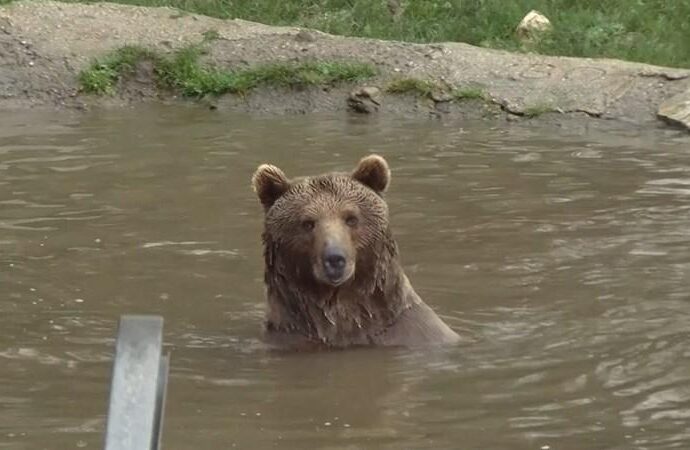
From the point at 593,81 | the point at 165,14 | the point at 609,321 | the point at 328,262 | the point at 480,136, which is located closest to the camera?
the point at 328,262

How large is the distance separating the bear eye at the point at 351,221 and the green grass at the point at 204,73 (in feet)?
25.1

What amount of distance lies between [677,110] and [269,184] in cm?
684

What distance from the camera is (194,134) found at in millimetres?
13539

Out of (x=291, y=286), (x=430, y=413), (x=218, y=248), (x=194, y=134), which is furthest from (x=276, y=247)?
(x=194, y=134)

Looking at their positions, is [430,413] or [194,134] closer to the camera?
[430,413]

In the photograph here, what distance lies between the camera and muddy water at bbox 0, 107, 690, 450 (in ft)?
21.3

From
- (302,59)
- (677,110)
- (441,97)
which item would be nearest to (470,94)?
(441,97)

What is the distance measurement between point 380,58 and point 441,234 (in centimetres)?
532

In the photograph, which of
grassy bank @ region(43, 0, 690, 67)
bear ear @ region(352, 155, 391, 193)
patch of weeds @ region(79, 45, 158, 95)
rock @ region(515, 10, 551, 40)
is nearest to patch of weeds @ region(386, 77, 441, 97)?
grassy bank @ region(43, 0, 690, 67)

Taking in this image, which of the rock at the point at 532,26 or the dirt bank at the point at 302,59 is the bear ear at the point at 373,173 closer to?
the dirt bank at the point at 302,59

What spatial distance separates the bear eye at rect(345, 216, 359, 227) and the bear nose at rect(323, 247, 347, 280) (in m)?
0.29

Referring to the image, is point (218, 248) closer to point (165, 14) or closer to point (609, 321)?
point (609, 321)

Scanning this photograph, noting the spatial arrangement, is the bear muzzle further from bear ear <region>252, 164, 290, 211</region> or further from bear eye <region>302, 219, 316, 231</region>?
bear ear <region>252, 164, 290, 211</region>

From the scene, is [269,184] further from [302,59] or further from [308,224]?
[302,59]
